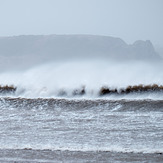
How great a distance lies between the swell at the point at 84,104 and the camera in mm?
8672

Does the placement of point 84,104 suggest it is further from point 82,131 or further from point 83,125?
point 82,131

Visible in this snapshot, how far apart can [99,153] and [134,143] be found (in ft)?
2.37

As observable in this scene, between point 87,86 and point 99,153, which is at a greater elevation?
point 87,86

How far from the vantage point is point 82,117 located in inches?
Answer: 311

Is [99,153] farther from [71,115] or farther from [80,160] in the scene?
[71,115]

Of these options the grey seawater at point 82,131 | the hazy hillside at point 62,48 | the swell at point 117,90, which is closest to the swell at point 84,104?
the grey seawater at point 82,131

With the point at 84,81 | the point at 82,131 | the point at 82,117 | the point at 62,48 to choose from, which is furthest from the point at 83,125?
the point at 62,48

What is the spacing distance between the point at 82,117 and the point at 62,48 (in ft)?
104

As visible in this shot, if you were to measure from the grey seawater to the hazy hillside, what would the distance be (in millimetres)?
24120

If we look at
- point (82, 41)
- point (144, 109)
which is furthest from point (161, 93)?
point (82, 41)

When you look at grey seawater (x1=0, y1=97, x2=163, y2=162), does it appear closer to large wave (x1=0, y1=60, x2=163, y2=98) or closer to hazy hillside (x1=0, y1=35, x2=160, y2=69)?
large wave (x1=0, y1=60, x2=163, y2=98)

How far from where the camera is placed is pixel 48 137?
6.42 metres

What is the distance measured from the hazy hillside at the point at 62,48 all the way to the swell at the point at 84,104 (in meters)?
23.5

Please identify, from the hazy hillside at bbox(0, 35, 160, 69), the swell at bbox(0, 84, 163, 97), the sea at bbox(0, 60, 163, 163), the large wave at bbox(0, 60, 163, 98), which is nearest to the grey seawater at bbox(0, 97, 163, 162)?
the sea at bbox(0, 60, 163, 163)
